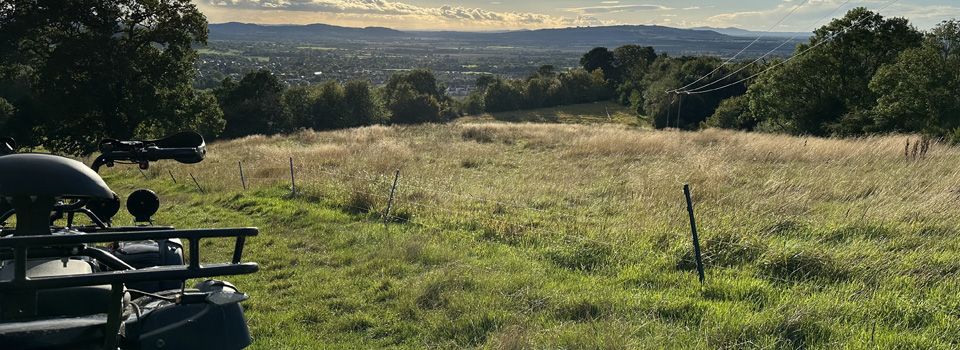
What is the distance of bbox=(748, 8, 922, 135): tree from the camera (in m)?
34.7

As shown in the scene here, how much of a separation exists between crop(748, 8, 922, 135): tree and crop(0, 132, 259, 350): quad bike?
38.6 meters

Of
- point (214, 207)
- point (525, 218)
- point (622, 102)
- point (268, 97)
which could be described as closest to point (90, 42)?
point (214, 207)

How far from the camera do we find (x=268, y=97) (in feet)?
177

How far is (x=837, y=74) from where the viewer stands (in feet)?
121

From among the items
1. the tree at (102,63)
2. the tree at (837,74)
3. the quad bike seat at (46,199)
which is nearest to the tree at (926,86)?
the tree at (837,74)

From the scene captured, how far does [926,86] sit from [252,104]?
52819mm

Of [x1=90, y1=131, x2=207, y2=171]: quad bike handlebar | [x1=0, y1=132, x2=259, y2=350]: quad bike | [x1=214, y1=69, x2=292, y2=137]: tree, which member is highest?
[x1=90, y1=131, x2=207, y2=171]: quad bike handlebar

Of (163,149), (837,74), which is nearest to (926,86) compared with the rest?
(837,74)

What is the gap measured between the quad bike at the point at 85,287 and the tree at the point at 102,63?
974 inches

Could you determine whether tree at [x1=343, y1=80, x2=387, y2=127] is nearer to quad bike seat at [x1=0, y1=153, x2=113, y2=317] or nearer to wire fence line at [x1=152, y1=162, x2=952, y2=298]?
wire fence line at [x1=152, y1=162, x2=952, y2=298]

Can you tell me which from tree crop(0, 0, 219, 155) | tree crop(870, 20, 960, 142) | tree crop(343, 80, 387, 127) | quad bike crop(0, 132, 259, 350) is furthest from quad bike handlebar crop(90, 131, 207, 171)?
tree crop(343, 80, 387, 127)

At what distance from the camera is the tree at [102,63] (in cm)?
2191

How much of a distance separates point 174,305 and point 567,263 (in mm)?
5386

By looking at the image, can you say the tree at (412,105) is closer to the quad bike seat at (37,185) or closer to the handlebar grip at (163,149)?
the handlebar grip at (163,149)
